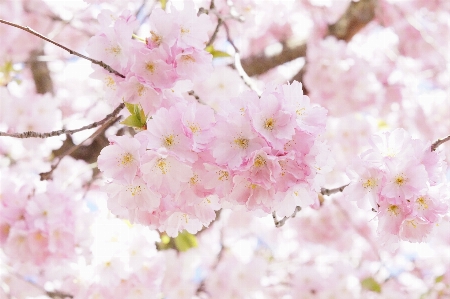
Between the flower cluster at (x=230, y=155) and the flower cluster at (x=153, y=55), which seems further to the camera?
the flower cluster at (x=153, y=55)

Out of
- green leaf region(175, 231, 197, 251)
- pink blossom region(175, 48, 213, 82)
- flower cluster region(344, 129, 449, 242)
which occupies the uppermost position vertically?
pink blossom region(175, 48, 213, 82)

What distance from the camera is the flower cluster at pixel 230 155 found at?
0.91 meters

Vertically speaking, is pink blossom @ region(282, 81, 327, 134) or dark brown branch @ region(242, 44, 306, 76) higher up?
pink blossom @ region(282, 81, 327, 134)

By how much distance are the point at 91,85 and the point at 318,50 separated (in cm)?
164

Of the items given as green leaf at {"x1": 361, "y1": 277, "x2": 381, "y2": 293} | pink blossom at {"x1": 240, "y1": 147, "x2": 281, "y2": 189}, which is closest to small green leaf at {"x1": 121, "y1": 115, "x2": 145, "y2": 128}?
pink blossom at {"x1": 240, "y1": 147, "x2": 281, "y2": 189}

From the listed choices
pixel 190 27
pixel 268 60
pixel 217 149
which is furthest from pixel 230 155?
pixel 268 60

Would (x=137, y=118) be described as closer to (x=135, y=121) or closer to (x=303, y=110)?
(x=135, y=121)

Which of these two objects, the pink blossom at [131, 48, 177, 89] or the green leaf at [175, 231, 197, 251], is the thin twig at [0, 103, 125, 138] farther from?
the green leaf at [175, 231, 197, 251]

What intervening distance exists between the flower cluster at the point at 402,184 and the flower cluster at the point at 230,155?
104 millimetres

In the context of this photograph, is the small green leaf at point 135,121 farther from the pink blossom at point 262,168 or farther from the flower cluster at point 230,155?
the pink blossom at point 262,168

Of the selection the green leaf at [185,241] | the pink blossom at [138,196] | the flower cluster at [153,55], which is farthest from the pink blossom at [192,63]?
the green leaf at [185,241]

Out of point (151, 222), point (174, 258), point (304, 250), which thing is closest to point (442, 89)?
point (304, 250)

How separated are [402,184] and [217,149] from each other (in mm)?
366

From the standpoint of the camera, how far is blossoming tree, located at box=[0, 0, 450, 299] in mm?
949
